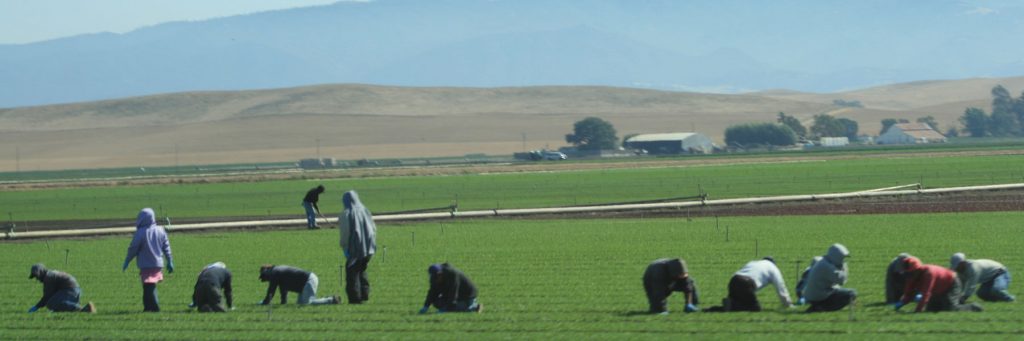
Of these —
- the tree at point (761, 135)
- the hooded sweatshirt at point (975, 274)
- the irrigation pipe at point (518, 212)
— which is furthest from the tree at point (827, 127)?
the hooded sweatshirt at point (975, 274)

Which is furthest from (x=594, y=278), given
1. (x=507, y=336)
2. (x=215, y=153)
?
(x=215, y=153)

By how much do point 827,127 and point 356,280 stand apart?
535 feet

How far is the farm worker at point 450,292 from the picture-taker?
19.7m

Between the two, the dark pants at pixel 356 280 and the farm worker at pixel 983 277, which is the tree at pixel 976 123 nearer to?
the farm worker at pixel 983 277

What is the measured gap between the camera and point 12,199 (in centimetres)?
7375

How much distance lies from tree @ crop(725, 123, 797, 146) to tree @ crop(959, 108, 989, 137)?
34500 millimetres

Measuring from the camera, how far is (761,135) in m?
156

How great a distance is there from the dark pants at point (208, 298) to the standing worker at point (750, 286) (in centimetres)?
680

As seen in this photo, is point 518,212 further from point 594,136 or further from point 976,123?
point 976,123

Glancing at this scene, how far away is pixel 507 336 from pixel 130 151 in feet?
570

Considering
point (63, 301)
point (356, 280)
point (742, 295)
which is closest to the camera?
point (742, 295)

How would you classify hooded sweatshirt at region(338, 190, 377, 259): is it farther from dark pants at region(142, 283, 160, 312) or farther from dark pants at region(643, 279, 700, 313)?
dark pants at region(643, 279, 700, 313)

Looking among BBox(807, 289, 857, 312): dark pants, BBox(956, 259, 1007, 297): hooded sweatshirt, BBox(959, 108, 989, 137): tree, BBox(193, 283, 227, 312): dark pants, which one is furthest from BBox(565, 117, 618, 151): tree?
BBox(807, 289, 857, 312): dark pants

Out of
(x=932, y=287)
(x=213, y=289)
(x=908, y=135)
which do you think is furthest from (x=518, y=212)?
(x=908, y=135)
